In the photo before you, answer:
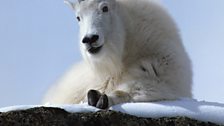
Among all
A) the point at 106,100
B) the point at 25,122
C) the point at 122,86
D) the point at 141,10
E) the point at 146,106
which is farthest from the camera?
the point at 141,10

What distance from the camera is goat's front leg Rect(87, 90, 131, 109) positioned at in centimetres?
495

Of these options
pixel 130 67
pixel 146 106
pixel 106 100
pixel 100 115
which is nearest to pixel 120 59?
pixel 130 67

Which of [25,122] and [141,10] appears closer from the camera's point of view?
[25,122]

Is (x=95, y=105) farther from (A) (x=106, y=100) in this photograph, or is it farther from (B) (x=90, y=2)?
(B) (x=90, y=2)

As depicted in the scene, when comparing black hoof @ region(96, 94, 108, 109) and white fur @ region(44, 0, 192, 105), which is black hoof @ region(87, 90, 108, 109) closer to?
black hoof @ region(96, 94, 108, 109)

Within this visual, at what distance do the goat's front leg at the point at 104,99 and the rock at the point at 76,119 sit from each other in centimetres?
77

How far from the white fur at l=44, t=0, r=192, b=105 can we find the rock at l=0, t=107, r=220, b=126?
1.28 m

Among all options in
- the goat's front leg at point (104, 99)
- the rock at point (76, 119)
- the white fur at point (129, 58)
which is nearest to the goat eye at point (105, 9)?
the white fur at point (129, 58)

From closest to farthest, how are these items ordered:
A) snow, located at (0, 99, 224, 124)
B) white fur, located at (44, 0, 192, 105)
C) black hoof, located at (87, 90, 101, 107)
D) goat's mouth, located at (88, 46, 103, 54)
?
snow, located at (0, 99, 224, 124) < black hoof, located at (87, 90, 101, 107) < white fur, located at (44, 0, 192, 105) < goat's mouth, located at (88, 46, 103, 54)

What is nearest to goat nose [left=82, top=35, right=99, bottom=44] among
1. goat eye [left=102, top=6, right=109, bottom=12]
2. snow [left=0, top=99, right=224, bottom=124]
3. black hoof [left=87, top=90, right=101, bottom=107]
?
goat eye [left=102, top=6, right=109, bottom=12]

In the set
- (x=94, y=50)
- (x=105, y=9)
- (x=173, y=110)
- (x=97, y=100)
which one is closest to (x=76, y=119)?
(x=173, y=110)

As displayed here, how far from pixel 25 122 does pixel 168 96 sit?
2.15 metres

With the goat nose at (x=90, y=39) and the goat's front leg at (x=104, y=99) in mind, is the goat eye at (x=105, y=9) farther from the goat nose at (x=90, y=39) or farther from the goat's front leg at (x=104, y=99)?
the goat's front leg at (x=104, y=99)

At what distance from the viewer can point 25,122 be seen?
373 cm
